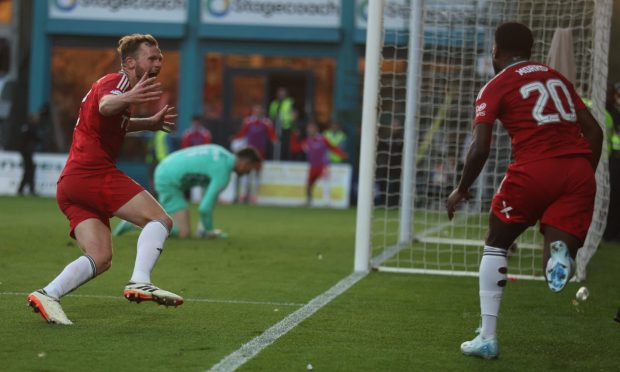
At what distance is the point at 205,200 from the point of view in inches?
547

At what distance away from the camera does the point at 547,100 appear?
5.95 meters

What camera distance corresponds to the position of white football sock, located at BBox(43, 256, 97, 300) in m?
6.80

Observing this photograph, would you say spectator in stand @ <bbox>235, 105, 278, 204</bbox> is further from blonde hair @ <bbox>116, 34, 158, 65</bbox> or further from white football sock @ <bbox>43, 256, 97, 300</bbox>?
white football sock @ <bbox>43, 256, 97, 300</bbox>

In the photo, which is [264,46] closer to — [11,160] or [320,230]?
[11,160]

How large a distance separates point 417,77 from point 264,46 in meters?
16.0

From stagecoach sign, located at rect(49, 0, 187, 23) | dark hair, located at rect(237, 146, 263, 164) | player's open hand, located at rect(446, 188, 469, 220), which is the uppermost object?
stagecoach sign, located at rect(49, 0, 187, 23)

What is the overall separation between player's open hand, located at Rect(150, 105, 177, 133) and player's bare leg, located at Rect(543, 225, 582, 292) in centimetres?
263

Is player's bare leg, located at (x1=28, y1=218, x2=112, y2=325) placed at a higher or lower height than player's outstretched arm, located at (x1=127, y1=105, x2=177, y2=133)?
lower

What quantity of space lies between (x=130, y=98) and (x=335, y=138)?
68.6 ft

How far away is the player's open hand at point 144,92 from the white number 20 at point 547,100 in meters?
2.16

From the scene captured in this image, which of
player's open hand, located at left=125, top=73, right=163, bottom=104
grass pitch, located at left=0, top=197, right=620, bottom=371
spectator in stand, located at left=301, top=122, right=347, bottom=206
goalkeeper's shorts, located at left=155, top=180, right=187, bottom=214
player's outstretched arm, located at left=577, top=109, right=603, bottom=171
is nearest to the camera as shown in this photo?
grass pitch, located at left=0, top=197, right=620, bottom=371

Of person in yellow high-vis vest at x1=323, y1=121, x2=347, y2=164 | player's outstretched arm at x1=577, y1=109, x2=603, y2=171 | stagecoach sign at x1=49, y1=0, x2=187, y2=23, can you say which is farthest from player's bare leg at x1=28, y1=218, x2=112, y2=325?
stagecoach sign at x1=49, y1=0, x2=187, y2=23

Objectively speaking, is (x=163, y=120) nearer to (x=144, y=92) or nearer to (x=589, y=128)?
(x=144, y=92)

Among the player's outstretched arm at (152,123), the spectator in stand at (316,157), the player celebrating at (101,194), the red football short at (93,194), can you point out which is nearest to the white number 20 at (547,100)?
the player celebrating at (101,194)
